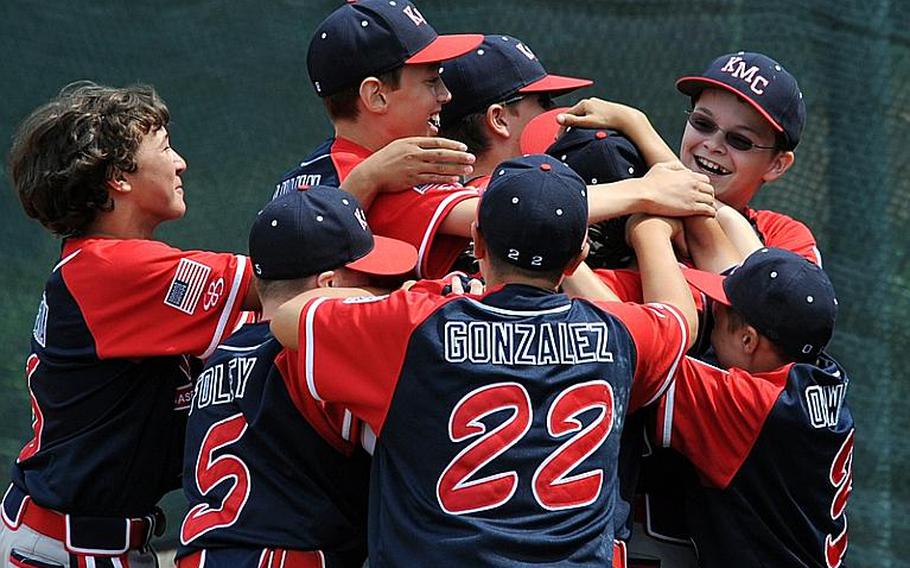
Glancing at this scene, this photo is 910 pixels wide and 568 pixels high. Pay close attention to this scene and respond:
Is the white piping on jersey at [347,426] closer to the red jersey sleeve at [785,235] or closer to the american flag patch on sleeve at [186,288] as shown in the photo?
the american flag patch on sleeve at [186,288]

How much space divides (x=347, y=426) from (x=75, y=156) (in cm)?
103

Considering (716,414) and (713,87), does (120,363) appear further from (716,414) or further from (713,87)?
(713,87)

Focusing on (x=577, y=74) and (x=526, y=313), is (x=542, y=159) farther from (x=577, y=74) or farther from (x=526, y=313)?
(x=577, y=74)

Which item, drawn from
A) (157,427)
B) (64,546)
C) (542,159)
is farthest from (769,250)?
(64,546)

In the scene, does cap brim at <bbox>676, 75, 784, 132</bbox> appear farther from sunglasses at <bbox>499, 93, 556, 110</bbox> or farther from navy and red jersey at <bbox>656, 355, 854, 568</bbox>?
navy and red jersey at <bbox>656, 355, 854, 568</bbox>

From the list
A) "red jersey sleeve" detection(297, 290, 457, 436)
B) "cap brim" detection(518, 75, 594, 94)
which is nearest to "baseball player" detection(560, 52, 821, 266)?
"cap brim" detection(518, 75, 594, 94)

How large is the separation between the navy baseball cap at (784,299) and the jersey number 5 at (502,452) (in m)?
0.55

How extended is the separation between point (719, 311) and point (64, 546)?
164cm

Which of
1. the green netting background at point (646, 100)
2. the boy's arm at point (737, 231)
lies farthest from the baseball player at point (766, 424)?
the green netting background at point (646, 100)

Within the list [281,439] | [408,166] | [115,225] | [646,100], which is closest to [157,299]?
[115,225]

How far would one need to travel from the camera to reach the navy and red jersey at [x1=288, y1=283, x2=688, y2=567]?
9.05 ft

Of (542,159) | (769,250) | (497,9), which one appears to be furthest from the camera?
(497,9)

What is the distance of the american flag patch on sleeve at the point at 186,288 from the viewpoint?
3.38 meters

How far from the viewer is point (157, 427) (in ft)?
11.6
